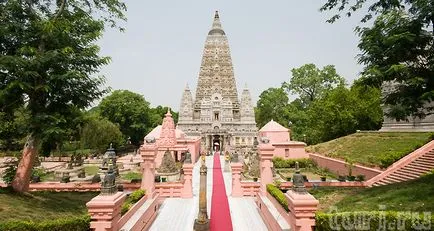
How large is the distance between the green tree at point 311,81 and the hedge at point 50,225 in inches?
1757

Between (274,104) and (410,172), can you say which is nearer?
(410,172)

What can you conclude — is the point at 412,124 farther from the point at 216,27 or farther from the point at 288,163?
the point at 216,27

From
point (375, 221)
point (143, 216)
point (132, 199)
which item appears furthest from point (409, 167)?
point (132, 199)

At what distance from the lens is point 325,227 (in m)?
7.02

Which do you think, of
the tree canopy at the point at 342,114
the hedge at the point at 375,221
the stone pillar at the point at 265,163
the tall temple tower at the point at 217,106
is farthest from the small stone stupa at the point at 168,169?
the tall temple tower at the point at 217,106

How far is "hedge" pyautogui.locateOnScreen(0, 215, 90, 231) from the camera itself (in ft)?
21.5

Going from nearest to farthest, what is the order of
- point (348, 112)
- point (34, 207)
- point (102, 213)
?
point (102, 213) → point (34, 207) → point (348, 112)

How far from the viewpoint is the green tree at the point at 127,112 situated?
52.3 meters

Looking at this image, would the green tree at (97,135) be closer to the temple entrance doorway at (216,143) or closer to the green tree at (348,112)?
the temple entrance doorway at (216,143)

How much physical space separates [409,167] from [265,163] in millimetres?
9743

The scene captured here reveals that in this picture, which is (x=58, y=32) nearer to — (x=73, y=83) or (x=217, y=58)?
(x=73, y=83)

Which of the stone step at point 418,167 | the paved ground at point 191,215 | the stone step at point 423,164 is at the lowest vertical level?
the paved ground at point 191,215

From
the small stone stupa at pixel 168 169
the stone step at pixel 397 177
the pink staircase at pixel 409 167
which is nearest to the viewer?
the stone step at pixel 397 177

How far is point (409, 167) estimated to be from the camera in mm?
17141
